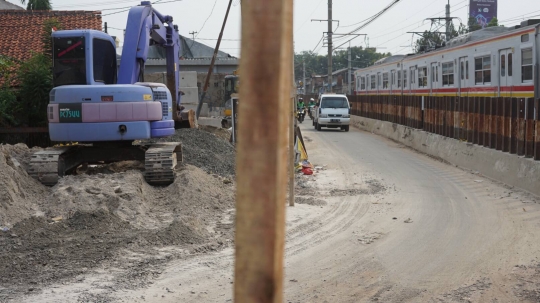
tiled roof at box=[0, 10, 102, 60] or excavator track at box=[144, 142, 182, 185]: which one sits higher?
tiled roof at box=[0, 10, 102, 60]

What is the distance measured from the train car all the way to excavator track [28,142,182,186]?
10.6m

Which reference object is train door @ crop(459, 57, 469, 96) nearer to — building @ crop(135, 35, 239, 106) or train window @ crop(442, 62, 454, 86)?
train window @ crop(442, 62, 454, 86)

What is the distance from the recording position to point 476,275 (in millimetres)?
6656

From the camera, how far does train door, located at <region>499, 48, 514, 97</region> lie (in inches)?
736

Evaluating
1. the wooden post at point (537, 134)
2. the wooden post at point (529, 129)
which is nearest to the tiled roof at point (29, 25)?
the wooden post at point (529, 129)

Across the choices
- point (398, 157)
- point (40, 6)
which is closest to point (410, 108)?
point (398, 157)

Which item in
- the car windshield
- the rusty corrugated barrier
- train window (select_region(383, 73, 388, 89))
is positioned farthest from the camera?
train window (select_region(383, 73, 388, 89))

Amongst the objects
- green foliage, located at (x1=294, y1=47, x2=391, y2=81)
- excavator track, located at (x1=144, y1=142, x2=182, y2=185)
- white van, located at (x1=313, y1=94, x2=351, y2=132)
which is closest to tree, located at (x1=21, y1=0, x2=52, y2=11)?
white van, located at (x1=313, y1=94, x2=351, y2=132)

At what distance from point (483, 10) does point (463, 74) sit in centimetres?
5089

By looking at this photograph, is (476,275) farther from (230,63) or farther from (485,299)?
(230,63)

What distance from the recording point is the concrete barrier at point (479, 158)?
12.4m

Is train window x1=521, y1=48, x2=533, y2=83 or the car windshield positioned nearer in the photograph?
Result: train window x1=521, y1=48, x2=533, y2=83

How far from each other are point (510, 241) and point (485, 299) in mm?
2656

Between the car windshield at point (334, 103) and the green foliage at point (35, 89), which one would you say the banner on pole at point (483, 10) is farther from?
the green foliage at point (35, 89)
